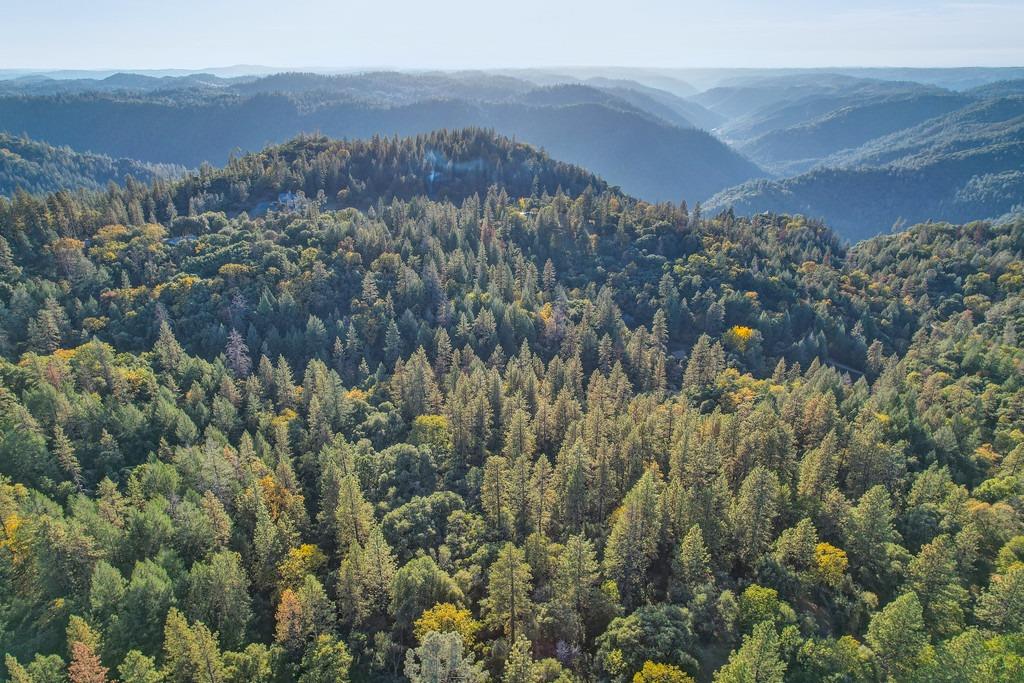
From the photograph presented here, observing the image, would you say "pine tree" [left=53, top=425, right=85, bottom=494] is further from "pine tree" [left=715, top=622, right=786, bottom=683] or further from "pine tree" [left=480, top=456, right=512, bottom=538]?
"pine tree" [left=715, top=622, right=786, bottom=683]

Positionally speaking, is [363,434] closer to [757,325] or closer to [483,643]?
[483,643]

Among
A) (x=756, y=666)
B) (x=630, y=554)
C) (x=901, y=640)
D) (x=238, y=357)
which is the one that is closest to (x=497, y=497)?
(x=630, y=554)

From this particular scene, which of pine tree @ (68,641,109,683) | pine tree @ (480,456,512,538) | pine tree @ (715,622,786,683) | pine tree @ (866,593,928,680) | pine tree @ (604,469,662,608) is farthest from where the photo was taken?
pine tree @ (480,456,512,538)

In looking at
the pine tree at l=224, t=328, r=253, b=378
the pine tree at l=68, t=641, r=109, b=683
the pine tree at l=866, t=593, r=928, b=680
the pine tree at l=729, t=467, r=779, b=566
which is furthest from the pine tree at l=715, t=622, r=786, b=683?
the pine tree at l=224, t=328, r=253, b=378

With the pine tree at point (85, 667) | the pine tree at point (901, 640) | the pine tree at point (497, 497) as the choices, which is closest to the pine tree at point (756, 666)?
the pine tree at point (901, 640)

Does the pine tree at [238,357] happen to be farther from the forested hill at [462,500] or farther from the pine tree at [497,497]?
the pine tree at [497,497]

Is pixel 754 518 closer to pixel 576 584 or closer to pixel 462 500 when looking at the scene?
pixel 576 584

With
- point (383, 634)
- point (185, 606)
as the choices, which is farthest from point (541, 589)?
point (185, 606)

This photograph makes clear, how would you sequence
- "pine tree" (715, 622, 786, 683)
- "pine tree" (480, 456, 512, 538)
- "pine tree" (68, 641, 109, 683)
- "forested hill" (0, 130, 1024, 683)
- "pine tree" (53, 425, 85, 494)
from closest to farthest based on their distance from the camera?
"pine tree" (715, 622, 786, 683), "pine tree" (68, 641, 109, 683), "forested hill" (0, 130, 1024, 683), "pine tree" (480, 456, 512, 538), "pine tree" (53, 425, 85, 494)
